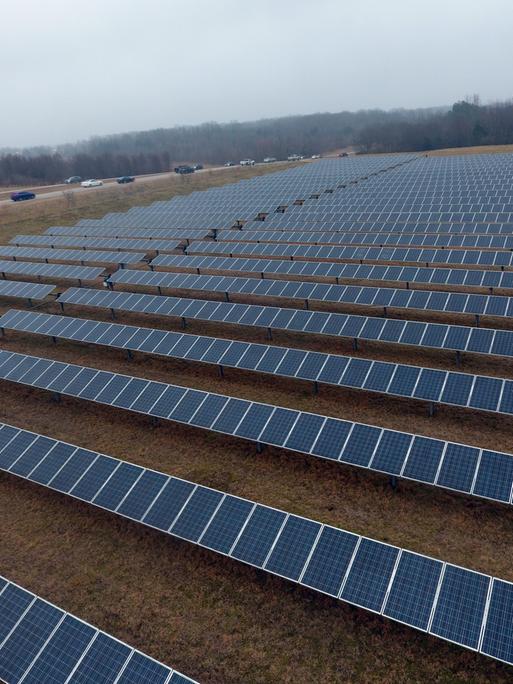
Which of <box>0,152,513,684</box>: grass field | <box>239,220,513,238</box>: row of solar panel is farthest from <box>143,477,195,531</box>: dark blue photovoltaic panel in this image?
<box>239,220,513,238</box>: row of solar panel

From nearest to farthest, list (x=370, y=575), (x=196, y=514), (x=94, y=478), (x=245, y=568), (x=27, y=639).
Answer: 1. (x=27, y=639)
2. (x=370, y=575)
3. (x=245, y=568)
4. (x=196, y=514)
5. (x=94, y=478)

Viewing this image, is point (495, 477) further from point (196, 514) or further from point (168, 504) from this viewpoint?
point (168, 504)

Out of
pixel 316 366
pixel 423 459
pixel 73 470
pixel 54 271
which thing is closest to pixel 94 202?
pixel 54 271

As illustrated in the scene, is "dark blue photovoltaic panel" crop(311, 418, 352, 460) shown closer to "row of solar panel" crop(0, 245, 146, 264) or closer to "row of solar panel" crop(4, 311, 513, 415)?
"row of solar panel" crop(4, 311, 513, 415)

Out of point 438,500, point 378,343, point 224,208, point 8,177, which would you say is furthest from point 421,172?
point 8,177

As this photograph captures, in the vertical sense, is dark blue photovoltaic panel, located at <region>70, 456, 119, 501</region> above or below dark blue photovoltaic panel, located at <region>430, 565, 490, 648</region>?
above

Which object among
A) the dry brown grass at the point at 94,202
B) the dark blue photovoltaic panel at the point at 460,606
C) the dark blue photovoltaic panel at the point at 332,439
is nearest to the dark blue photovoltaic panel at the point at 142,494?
the dark blue photovoltaic panel at the point at 332,439

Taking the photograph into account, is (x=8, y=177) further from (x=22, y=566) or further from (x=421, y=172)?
(x=22, y=566)
